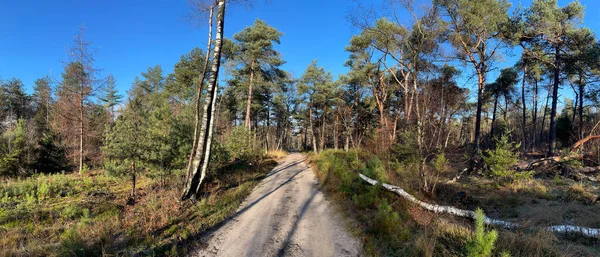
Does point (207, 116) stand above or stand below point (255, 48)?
below

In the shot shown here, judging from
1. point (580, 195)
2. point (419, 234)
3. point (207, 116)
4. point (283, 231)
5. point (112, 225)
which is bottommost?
point (283, 231)

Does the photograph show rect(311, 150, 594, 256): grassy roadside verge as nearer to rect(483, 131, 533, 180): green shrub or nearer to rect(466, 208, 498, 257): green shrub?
rect(466, 208, 498, 257): green shrub

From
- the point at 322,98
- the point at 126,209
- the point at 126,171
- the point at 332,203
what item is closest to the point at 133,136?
the point at 126,171

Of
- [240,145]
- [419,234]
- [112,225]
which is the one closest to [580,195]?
[419,234]

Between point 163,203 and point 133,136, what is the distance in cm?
319

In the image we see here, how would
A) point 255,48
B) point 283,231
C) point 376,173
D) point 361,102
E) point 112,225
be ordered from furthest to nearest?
point 361,102, point 255,48, point 376,173, point 283,231, point 112,225

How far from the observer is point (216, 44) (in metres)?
8.34

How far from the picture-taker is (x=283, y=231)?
5.79 meters

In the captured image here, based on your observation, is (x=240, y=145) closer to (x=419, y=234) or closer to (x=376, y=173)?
(x=376, y=173)

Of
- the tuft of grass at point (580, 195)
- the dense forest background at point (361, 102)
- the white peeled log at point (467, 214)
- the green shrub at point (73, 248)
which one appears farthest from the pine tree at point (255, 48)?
the tuft of grass at point (580, 195)

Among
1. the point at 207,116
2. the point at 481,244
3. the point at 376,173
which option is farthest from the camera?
the point at 376,173

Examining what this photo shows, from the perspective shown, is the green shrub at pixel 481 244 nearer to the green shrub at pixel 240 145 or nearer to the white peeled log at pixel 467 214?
the white peeled log at pixel 467 214

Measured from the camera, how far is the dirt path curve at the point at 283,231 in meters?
4.82

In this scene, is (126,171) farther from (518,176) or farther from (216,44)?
(518,176)
